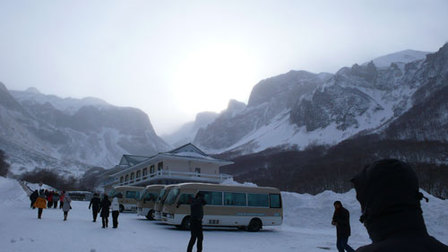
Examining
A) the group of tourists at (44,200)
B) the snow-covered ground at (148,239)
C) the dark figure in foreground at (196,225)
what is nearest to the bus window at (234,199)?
the snow-covered ground at (148,239)

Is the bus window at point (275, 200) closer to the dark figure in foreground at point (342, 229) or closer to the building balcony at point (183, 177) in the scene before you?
the dark figure in foreground at point (342, 229)

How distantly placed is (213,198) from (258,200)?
3.01m

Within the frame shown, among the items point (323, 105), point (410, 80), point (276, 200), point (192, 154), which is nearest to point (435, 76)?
point (410, 80)

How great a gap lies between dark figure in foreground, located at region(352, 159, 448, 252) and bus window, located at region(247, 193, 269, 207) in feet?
63.9

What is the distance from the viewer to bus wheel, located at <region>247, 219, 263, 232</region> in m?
21.3

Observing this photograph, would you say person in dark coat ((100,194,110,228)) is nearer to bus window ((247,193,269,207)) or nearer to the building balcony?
bus window ((247,193,269,207))

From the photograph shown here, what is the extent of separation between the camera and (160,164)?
46.8m

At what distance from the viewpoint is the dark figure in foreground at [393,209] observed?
2090mm

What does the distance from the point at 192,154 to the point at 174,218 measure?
28.5 metres

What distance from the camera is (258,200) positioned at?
21.8 metres

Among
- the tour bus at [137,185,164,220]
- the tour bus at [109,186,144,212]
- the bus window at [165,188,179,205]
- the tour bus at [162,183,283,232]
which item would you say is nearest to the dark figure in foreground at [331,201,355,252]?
the tour bus at [162,183,283,232]

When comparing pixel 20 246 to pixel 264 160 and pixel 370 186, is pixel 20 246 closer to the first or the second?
→ pixel 370 186

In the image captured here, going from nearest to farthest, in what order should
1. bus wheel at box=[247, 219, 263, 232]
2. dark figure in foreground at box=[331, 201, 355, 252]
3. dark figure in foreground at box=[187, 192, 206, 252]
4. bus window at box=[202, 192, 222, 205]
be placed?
dark figure in foreground at box=[187, 192, 206, 252], dark figure in foreground at box=[331, 201, 355, 252], bus window at box=[202, 192, 222, 205], bus wheel at box=[247, 219, 263, 232]

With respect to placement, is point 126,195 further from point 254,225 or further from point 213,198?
point 254,225
